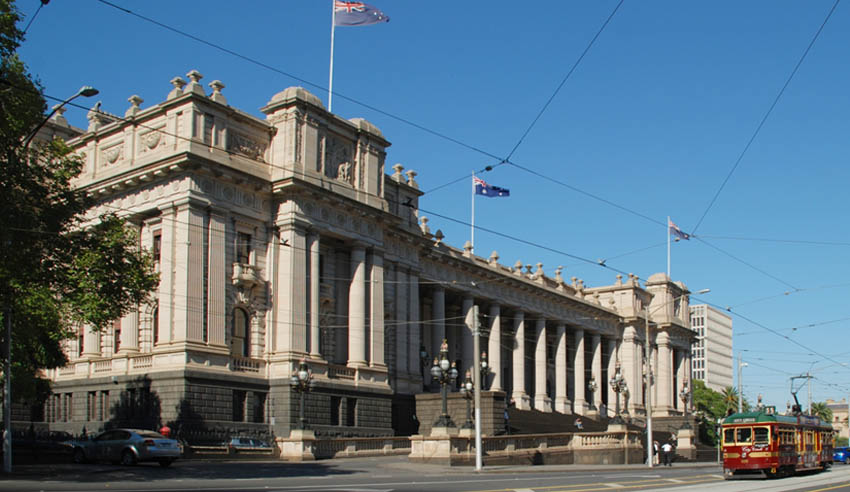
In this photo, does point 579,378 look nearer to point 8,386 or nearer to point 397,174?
point 397,174

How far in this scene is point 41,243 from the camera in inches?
1235

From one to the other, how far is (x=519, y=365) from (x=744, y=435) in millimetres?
40299

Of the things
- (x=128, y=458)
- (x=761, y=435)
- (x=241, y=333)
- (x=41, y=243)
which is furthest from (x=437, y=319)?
(x=41, y=243)

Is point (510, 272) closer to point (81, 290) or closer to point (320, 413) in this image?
point (320, 413)

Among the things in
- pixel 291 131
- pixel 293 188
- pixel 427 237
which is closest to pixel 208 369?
pixel 293 188

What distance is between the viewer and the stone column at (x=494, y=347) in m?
72.8

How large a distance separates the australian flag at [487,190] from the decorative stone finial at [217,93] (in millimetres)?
21347

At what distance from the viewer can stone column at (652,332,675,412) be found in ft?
318

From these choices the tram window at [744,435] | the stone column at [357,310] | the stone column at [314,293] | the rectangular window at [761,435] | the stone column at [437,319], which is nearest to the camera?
the rectangular window at [761,435]

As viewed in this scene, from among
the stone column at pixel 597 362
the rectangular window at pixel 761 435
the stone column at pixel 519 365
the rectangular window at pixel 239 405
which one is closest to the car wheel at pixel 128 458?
the rectangular window at pixel 239 405

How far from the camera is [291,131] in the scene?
160 ft

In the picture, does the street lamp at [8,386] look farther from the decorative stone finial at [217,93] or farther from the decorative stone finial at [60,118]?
the decorative stone finial at [60,118]

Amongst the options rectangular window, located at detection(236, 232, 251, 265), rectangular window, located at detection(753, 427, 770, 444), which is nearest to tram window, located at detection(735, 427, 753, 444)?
rectangular window, located at detection(753, 427, 770, 444)

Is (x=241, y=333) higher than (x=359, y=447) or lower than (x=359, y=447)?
higher
